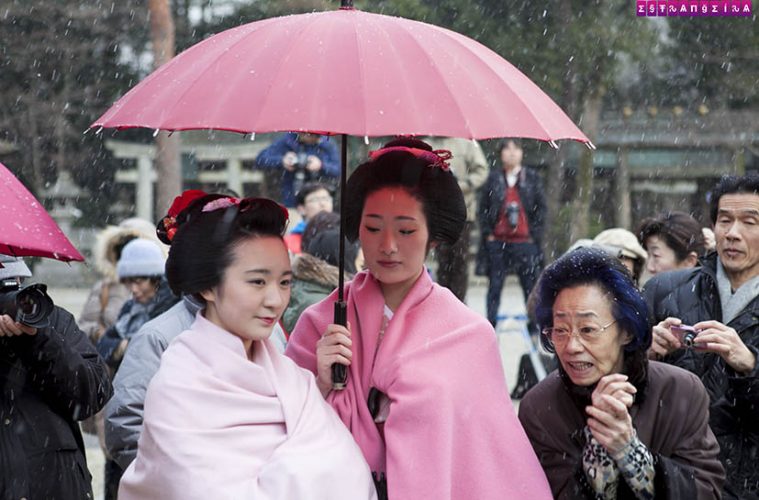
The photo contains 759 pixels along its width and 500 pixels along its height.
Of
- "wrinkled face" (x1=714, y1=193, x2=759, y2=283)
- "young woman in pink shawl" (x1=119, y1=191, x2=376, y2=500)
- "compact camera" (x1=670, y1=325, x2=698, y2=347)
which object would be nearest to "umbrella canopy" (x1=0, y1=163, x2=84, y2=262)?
"young woman in pink shawl" (x1=119, y1=191, x2=376, y2=500)

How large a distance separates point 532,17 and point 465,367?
50.4ft

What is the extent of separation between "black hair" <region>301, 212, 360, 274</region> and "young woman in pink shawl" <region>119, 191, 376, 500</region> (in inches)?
84.9

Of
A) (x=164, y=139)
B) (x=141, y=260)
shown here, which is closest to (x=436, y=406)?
(x=141, y=260)

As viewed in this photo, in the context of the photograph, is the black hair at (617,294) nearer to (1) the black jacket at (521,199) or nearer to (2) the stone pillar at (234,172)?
(1) the black jacket at (521,199)

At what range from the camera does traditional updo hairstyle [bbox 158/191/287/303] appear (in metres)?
3.10

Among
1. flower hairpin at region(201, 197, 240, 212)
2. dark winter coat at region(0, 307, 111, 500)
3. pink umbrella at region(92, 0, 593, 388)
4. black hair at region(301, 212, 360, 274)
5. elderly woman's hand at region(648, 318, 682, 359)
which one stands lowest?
dark winter coat at region(0, 307, 111, 500)

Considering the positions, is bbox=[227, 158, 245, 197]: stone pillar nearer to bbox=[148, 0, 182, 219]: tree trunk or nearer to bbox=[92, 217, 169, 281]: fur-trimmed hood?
bbox=[148, 0, 182, 219]: tree trunk

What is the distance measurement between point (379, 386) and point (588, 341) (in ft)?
2.10

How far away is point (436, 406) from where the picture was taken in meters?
3.14

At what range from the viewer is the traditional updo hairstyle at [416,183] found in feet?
11.3

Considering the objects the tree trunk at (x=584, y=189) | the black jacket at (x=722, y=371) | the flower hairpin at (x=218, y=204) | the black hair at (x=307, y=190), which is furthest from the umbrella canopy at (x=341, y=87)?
the tree trunk at (x=584, y=189)

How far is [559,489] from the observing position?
3344 mm

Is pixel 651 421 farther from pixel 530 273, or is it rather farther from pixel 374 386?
pixel 530 273

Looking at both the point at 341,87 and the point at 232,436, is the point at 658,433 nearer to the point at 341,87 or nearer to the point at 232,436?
the point at 232,436
